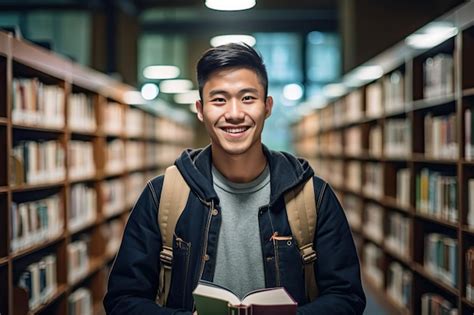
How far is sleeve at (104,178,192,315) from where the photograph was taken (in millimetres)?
1809

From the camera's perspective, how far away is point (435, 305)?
4383 mm

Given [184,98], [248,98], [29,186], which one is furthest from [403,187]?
[184,98]

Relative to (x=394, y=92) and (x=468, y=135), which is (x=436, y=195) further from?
(x=394, y=92)

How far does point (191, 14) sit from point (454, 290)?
8.85 metres

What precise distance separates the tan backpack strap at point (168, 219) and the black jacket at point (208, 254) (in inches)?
0.6

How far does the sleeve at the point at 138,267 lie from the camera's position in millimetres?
1809

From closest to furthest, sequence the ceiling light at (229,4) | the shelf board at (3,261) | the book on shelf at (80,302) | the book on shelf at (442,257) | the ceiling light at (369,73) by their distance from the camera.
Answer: the shelf board at (3,261) → the book on shelf at (442,257) → the ceiling light at (229,4) → the book on shelf at (80,302) → the ceiling light at (369,73)

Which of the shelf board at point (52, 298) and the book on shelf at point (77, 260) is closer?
the shelf board at point (52, 298)

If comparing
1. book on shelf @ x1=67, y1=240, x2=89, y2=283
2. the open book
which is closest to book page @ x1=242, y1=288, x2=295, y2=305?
the open book

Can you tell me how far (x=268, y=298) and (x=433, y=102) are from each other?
3101 mm

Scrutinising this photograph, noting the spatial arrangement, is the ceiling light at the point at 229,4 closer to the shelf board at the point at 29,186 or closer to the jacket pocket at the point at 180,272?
the shelf board at the point at 29,186

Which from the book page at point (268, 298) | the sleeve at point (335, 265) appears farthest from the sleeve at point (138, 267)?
the sleeve at point (335, 265)

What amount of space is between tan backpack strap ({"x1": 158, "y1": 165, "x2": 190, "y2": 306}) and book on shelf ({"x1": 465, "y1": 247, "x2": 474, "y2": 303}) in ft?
7.29

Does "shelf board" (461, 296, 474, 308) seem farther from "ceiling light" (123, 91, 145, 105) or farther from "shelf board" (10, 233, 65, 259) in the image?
"ceiling light" (123, 91, 145, 105)
